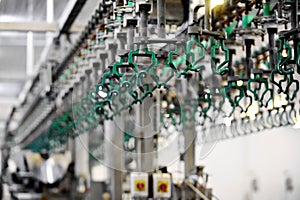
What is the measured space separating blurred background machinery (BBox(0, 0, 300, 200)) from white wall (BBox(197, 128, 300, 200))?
0.39ft

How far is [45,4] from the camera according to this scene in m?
7.57

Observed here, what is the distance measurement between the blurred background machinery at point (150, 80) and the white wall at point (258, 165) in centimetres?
12

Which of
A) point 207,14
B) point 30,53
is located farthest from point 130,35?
point 30,53

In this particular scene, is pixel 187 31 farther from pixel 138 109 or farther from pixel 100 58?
pixel 100 58

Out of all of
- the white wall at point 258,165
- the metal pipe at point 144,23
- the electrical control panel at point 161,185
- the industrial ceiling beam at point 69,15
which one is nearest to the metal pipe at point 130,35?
the metal pipe at point 144,23

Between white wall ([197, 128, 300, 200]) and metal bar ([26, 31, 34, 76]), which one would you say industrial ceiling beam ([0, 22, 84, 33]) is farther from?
white wall ([197, 128, 300, 200])

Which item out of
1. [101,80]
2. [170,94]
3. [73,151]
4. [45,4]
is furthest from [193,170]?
[73,151]

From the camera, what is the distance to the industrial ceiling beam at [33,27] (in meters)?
7.52

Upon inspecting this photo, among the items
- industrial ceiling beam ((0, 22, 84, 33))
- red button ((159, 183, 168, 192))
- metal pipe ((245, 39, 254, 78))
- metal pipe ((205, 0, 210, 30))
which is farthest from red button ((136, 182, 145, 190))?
metal pipe ((205, 0, 210, 30))

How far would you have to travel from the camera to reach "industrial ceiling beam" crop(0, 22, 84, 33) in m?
7.52

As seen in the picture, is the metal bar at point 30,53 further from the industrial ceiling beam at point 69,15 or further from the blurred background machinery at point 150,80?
the industrial ceiling beam at point 69,15

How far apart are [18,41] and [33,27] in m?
2.46

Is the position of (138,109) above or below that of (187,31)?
below

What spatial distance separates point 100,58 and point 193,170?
9.86 feet
